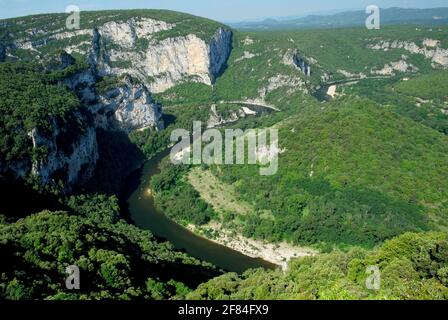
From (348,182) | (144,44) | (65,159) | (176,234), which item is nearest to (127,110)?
(65,159)

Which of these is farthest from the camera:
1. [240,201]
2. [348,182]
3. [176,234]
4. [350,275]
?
[240,201]

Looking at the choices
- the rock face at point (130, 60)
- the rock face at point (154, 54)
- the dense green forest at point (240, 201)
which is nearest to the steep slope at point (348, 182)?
the dense green forest at point (240, 201)

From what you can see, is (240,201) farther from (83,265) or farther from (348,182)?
(83,265)

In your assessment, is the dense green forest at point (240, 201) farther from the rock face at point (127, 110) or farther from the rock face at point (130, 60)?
the rock face at point (127, 110)

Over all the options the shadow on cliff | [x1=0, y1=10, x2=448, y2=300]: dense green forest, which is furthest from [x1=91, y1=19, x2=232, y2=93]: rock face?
the shadow on cliff

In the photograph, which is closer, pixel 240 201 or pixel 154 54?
pixel 240 201

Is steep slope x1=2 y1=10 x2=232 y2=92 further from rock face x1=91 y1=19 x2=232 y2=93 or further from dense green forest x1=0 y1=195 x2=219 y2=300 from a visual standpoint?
dense green forest x1=0 y1=195 x2=219 y2=300

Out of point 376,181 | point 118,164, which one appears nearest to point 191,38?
point 118,164

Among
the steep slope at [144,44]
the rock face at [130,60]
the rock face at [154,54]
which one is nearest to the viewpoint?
the rock face at [130,60]
